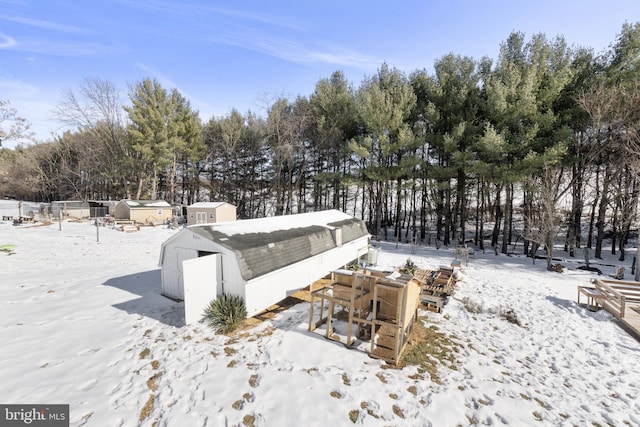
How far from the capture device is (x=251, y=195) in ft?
125

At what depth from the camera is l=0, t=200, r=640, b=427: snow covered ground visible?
4.61 metres

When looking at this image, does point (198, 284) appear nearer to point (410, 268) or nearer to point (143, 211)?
point (410, 268)

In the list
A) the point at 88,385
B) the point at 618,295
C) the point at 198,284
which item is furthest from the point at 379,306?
the point at 618,295

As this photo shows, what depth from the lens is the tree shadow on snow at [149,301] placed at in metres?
8.05

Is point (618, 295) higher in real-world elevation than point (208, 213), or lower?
lower

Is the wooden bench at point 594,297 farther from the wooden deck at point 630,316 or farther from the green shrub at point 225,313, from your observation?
the green shrub at point 225,313

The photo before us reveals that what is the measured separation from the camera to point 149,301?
9109mm

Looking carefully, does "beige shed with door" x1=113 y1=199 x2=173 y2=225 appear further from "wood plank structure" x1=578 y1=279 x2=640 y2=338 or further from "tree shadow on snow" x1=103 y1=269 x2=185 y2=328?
"wood plank structure" x1=578 y1=279 x2=640 y2=338

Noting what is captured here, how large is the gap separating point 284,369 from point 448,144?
21.3m

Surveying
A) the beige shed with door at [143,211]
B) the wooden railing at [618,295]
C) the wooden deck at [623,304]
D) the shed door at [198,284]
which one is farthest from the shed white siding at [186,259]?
the beige shed with door at [143,211]

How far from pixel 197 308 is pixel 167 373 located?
2289 mm

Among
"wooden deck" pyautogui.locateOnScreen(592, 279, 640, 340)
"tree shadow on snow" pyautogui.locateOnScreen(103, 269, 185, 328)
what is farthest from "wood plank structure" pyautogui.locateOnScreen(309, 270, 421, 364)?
"wooden deck" pyautogui.locateOnScreen(592, 279, 640, 340)

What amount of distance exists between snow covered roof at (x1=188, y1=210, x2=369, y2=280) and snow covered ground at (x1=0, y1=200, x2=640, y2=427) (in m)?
1.84

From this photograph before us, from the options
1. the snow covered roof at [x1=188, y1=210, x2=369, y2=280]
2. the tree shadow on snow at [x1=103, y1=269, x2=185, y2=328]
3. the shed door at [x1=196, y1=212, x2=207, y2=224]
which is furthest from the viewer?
the shed door at [x1=196, y1=212, x2=207, y2=224]
